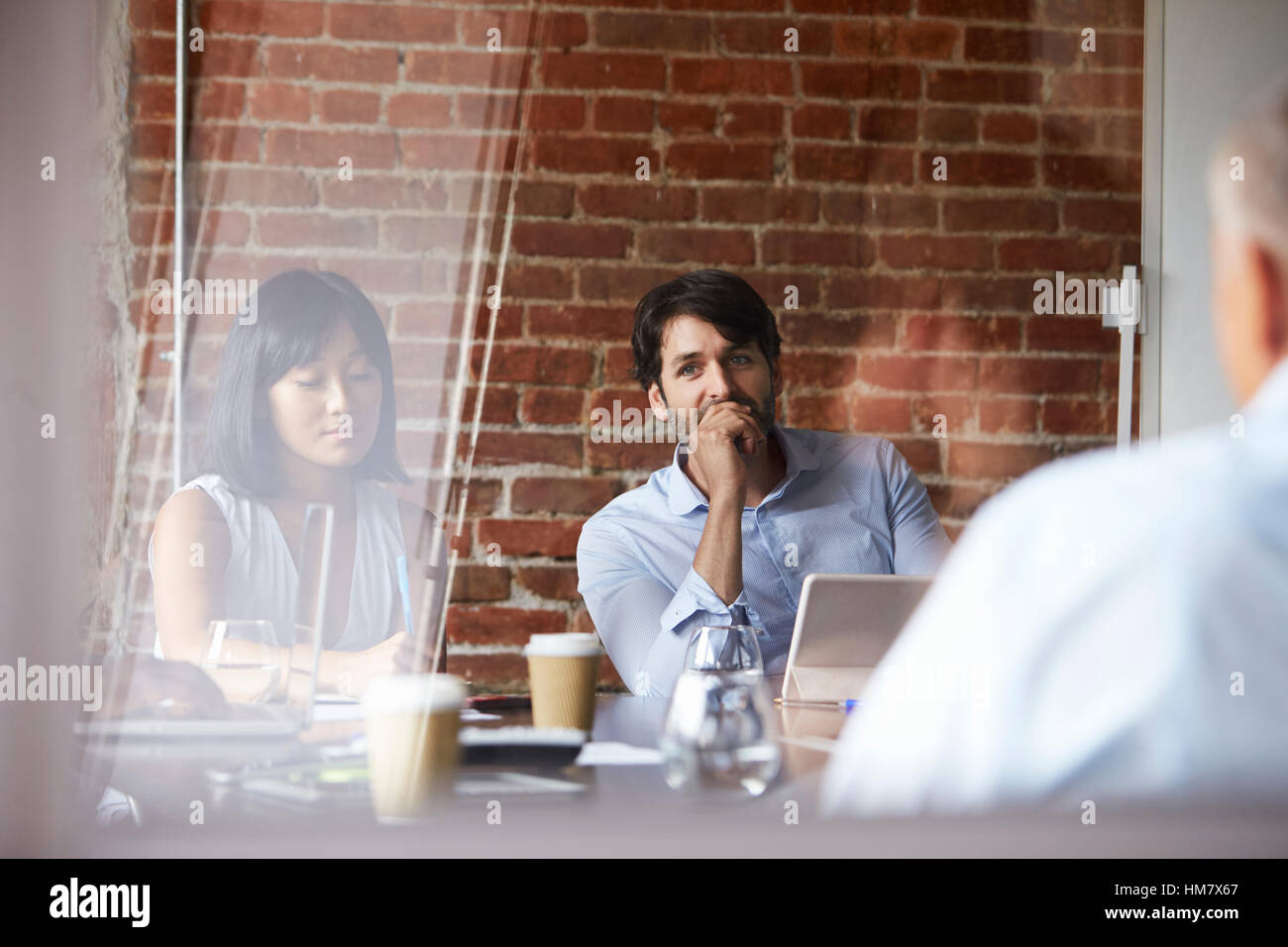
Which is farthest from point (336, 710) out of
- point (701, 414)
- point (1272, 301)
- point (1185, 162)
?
point (1185, 162)

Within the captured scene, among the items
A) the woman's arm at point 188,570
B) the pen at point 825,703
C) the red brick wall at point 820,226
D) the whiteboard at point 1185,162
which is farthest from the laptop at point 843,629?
the red brick wall at point 820,226

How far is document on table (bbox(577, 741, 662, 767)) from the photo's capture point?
2.61 ft

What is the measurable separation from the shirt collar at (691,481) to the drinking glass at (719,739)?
1.01 m

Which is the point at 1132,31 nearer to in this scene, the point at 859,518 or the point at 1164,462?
the point at 859,518

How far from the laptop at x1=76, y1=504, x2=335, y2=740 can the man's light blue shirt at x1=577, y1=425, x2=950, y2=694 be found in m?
0.55

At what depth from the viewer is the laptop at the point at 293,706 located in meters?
0.74

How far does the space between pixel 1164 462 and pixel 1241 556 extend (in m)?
0.06

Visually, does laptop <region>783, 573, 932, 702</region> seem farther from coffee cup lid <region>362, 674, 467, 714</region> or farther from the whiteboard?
coffee cup lid <region>362, 674, 467, 714</region>

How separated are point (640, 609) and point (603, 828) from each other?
95cm

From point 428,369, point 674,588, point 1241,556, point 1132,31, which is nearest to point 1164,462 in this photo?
point 1241,556

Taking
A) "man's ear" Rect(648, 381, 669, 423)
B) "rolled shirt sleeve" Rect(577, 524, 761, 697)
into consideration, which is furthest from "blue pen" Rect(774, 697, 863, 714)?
"man's ear" Rect(648, 381, 669, 423)

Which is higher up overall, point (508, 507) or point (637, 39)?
point (637, 39)

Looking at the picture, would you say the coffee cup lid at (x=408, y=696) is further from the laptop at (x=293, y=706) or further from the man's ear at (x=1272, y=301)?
the man's ear at (x=1272, y=301)

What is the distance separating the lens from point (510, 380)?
75.5 inches
